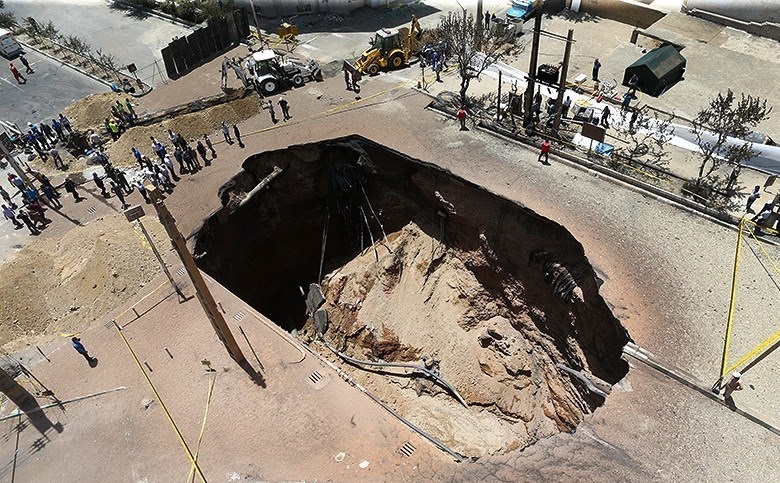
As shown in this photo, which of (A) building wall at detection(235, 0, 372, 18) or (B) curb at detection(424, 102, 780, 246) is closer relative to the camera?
(B) curb at detection(424, 102, 780, 246)

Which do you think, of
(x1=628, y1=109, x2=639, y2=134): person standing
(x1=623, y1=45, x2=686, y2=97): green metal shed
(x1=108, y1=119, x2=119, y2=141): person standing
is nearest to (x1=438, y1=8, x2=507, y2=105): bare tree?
(x1=628, y1=109, x2=639, y2=134): person standing

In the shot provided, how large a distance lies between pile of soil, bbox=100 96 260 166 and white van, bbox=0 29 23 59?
1540 centimetres

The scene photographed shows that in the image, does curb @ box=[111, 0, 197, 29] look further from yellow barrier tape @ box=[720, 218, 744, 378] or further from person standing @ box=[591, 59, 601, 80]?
yellow barrier tape @ box=[720, 218, 744, 378]

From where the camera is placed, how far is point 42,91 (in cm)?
2834

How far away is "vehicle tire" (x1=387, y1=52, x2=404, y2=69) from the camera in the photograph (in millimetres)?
25781

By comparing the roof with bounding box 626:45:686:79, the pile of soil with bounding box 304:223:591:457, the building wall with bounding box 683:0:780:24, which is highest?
the building wall with bounding box 683:0:780:24

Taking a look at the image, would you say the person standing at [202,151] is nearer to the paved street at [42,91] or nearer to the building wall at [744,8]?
the paved street at [42,91]

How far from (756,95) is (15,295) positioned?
1237 inches

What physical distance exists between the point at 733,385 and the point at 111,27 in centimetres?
3985

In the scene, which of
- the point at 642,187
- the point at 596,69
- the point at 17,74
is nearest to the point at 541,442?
the point at 642,187

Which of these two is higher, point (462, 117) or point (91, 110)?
point (462, 117)

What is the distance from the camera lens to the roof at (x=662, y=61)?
2348cm

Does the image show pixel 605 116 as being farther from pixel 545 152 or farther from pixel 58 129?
pixel 58 129

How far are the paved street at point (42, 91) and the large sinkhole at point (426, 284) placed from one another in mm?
15016
